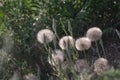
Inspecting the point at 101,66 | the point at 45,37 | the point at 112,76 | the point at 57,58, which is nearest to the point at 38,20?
the point at 45,37

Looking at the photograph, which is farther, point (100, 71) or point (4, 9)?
point (4, 9)

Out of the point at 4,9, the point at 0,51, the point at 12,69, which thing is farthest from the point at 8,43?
the point at 4,9

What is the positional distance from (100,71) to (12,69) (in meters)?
1.45

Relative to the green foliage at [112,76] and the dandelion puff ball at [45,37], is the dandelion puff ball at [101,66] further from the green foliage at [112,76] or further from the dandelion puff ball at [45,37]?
the green foliage at [112,76]

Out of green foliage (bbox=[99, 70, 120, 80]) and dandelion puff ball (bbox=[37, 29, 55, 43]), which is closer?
green foliage (bbox=[99, 70, 120, 80])

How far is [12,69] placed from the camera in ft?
12.7

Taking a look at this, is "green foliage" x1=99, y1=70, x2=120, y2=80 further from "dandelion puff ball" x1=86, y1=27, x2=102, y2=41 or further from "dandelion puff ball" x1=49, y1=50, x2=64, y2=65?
"dandelion puff ball" x1=86, y1=27, x2=102, y2=41

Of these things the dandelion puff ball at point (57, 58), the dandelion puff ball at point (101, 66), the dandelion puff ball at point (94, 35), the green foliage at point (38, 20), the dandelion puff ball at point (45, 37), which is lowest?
the dandelion puff ball at point (101, 66)

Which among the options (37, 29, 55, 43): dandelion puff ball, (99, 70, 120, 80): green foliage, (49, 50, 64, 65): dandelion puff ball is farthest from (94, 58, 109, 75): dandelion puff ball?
(99, 70, 120, 80): green foliage

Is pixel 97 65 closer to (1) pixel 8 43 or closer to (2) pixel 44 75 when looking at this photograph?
(1) pixel 8 43

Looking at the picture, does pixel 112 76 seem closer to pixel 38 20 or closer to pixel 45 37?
pixel 45 37

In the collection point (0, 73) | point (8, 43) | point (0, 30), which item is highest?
point (0, 30)

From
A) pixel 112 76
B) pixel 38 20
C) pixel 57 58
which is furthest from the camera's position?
pixel 38 20

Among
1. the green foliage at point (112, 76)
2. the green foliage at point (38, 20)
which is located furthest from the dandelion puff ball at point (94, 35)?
the green foliage at point (112, 76)
